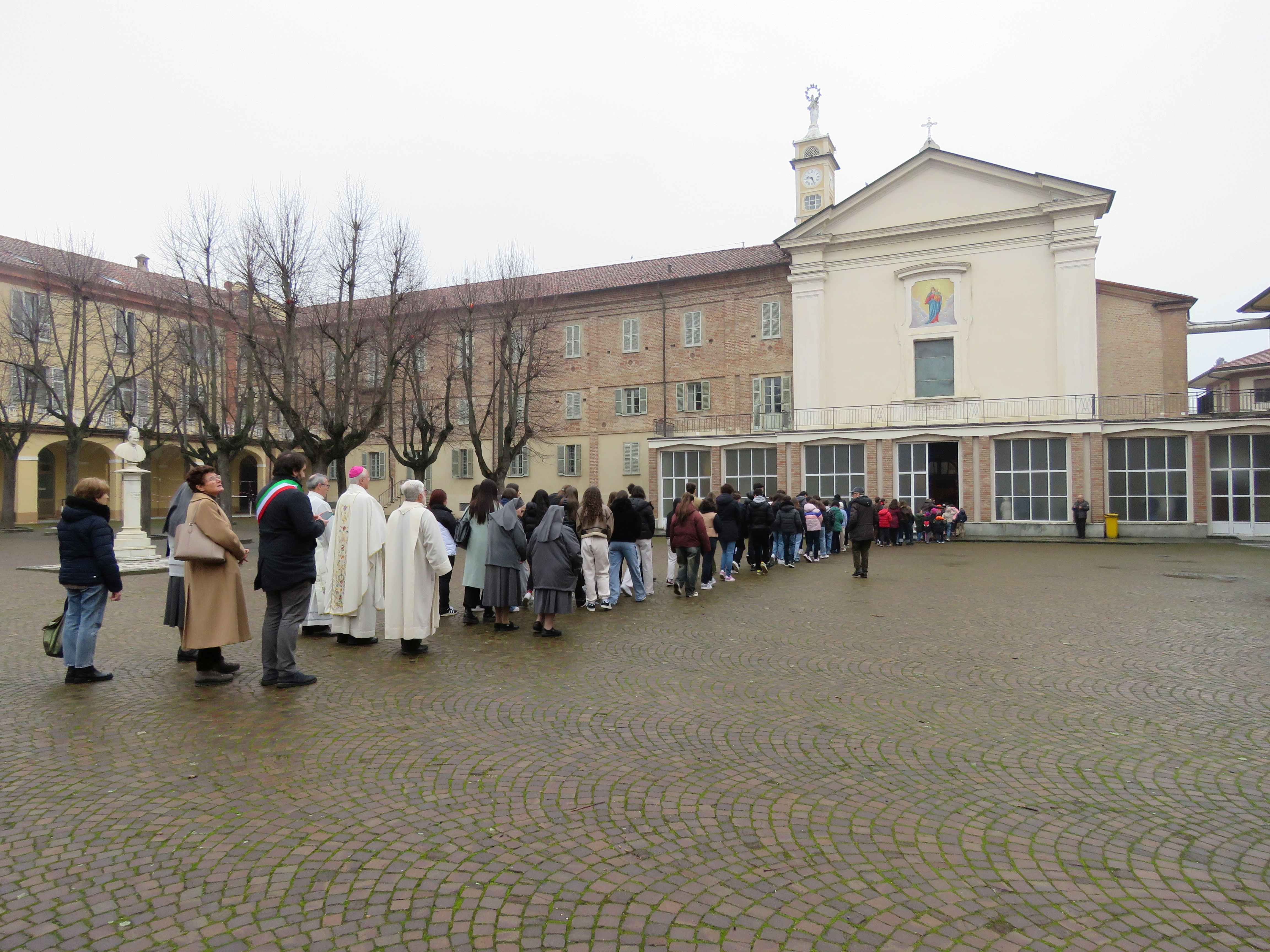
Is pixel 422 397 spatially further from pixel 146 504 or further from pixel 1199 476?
pixel 1199 476

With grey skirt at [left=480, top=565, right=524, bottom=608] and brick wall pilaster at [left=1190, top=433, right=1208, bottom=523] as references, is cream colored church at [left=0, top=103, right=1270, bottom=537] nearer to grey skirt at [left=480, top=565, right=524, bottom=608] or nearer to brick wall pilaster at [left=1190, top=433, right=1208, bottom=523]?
brick wall pilaster at [left=1190, top=433, right=1208, bottom=523]

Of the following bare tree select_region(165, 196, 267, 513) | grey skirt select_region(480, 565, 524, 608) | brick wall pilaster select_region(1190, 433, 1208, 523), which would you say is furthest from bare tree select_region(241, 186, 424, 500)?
brick wall pilaster select_region(1190, 433, 1208, 523)

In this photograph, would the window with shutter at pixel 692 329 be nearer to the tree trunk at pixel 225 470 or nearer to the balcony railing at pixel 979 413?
the balcony railing at pixel 979 413

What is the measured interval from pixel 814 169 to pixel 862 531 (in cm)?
3072

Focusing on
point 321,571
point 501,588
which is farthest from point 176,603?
point 501,588

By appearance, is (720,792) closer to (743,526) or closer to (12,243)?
(743,526)

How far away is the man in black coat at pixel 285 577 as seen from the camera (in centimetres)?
645

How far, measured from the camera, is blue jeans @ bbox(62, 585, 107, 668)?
645 centimetres

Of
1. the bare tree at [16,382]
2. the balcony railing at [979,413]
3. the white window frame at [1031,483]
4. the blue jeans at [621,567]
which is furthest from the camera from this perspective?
the bare tree at [16,382]

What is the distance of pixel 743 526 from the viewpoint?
14.9 metres

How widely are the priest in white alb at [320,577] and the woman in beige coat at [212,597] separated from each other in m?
1.98

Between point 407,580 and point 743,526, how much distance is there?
8300mm

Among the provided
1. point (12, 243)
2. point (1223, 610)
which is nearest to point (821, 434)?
point (1223, 610)

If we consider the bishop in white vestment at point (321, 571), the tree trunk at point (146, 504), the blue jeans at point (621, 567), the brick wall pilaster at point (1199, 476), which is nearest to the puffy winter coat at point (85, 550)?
the bishop in white vestment at point (321, 571)
